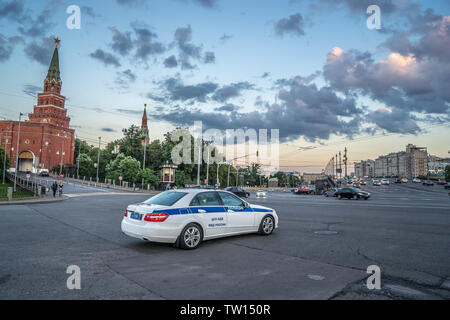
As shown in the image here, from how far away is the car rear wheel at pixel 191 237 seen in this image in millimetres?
7215

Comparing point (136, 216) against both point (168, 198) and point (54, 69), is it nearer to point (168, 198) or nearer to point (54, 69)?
point (168, 198)

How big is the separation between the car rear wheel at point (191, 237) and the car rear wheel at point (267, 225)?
2.43 metres

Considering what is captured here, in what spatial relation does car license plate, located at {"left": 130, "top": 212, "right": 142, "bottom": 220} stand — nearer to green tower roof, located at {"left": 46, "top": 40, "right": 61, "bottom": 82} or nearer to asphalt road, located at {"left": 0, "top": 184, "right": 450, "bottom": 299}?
asphalt road, located at {"left": 0, "top": 184, "right": 450, "bottom": 299}

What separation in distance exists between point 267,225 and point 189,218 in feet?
10.2

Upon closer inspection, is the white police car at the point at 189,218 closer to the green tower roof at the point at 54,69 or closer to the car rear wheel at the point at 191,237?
the car rear wheel at the point at 191,237

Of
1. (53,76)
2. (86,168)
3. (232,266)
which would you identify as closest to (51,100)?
(53,76)

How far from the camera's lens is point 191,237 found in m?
7.39

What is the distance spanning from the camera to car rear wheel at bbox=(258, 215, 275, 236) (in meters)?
9.31

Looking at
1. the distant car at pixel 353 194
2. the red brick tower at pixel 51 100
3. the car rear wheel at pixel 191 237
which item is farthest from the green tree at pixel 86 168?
the car rear wheel at pixel 191 237
